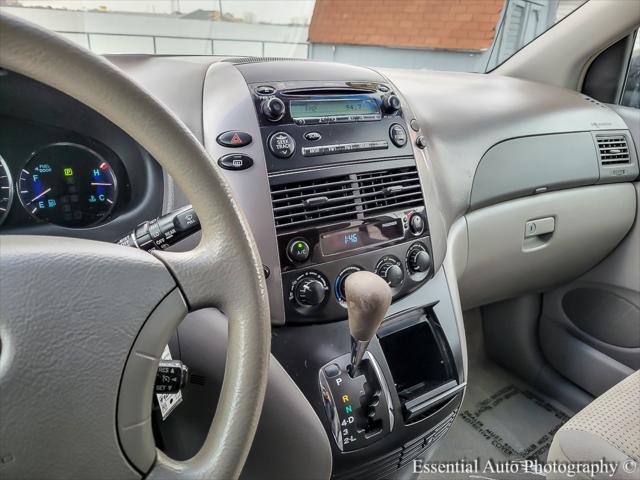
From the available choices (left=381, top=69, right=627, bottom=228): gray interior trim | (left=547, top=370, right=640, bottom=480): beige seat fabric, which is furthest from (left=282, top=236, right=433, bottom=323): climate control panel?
(left=547, top=370, right=640, bottom=480): beige seat fabric

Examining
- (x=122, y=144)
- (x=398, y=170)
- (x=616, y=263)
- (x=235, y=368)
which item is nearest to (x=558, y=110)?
(x=616, y=263)

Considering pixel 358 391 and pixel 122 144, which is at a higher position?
pixel 122 144

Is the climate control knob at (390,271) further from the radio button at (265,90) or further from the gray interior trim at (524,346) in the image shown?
the gray interior trim at (524,346)

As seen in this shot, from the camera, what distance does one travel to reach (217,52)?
134 centimetres

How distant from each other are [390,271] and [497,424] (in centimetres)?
105

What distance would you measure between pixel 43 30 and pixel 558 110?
1580 millimetres

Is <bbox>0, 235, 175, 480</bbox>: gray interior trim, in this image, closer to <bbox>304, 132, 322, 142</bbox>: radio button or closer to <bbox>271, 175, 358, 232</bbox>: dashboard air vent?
<bbox>271, 175, 358, 232</bbox>: dashboard air vent

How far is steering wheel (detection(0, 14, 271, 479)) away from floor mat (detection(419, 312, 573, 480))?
1.21 m

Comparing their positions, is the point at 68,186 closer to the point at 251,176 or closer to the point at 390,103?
the point at 251,176

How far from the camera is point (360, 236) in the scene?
1.03m

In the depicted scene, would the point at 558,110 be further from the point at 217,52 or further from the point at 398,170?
the point at 217,52

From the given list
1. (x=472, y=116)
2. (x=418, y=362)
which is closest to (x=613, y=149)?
(x=472, y=116)

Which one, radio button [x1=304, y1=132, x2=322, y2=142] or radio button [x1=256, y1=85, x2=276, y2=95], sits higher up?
radio button [x1=256, y1=85, x2=276, y2=95]

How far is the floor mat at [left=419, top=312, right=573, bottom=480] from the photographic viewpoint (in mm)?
1644
